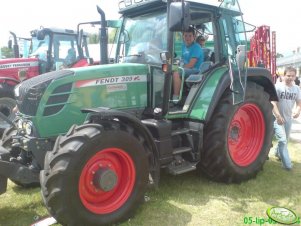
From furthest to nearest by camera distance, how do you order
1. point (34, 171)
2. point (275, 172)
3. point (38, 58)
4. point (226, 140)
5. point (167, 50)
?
1. point (38, 58)
2. point (275, 172)
3. point (226, 140)
4. point (167, 50)
5. point (34, 171)

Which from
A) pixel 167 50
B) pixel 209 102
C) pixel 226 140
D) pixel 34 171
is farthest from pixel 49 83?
pixel 226 140

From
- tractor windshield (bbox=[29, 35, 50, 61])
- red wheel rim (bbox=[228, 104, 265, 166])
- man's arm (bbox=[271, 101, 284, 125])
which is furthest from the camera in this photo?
tractor windshield (bbox=[29, 35, 50, 61])

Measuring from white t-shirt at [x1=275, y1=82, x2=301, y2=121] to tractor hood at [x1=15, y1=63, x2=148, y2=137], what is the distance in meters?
2.68

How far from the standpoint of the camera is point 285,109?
604 cm

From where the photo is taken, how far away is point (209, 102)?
4.68 metres

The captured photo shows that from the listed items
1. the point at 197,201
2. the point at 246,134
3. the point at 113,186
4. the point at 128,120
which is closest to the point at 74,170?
the point at 113,186

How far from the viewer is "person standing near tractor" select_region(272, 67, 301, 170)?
5.83 m

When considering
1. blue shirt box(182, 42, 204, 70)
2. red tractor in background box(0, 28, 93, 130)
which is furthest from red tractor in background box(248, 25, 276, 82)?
blue shirt box(182, 42, 204, 70)

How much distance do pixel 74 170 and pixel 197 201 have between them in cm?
172

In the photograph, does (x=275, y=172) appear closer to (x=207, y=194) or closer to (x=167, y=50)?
(x=207, y=194)

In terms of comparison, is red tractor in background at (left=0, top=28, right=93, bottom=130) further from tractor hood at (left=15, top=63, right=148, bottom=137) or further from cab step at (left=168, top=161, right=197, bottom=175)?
cab step at (left=168, top=161, right=197, bottom=175)

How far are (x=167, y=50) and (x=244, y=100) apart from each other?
1.38 m

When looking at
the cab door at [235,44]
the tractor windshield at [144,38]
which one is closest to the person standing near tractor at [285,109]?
the cab door at [235,44]

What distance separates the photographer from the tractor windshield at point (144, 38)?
466 centimetres
